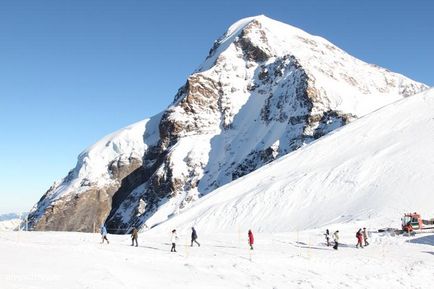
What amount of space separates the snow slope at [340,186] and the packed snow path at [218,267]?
17.4 metres

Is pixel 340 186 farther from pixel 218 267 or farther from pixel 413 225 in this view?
pixel 218 267

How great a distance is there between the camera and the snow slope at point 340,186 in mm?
53300

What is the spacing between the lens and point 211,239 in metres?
39.9

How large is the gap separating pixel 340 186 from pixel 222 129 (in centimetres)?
9299

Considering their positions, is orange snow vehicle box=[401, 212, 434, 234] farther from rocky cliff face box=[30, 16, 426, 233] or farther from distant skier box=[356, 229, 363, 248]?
rocky cliff face box=[30, 16, 426, 233]

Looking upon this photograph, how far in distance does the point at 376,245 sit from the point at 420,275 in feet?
31.9

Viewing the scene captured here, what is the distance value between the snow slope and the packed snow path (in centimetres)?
1741

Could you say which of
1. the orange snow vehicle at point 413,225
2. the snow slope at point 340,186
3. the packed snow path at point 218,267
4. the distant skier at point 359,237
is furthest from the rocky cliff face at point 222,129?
the packed snow path at point 218,267

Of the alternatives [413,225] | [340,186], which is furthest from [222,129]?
[413,225]

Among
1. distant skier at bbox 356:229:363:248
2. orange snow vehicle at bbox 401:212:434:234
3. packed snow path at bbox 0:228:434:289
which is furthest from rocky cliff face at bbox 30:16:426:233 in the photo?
packed snow path at bbox 0:228:434:289

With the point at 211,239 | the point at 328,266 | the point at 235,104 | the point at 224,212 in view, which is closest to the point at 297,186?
the point at 224,212

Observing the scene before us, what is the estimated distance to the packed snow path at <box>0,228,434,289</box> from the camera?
63.6 feet

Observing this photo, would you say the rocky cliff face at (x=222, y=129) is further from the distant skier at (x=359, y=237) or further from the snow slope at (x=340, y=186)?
the distant skier at (x=359, y=237)

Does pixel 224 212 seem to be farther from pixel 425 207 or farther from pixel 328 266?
pixel 328 266
